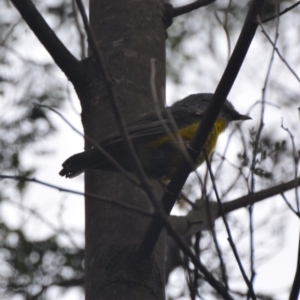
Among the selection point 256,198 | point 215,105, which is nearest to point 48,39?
point 215,105

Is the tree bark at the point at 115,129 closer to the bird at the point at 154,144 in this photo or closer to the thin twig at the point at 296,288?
the bird at the point at 154,144

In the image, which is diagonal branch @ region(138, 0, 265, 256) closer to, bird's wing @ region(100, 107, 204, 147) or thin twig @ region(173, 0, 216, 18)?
bird's wing @ region(100, 107, 204, 147)

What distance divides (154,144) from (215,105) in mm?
1486

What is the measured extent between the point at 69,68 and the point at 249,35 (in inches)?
56.0

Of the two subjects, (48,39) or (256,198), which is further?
(256,198)

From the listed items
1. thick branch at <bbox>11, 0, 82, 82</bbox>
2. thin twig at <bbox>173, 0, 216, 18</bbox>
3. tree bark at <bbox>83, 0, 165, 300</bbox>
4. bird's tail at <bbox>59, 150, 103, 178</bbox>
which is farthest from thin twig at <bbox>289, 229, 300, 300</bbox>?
thin twig at <bbox>173, 0, 216, 18</bbox>

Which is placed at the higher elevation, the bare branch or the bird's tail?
the bare branch

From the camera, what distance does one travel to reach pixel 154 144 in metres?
4.29

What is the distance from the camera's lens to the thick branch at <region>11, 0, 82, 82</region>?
11.8ft

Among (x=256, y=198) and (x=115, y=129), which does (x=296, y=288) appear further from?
(x=256, y=198)

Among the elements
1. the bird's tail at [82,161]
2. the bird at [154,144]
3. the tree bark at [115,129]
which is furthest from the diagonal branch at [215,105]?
the bird's tail at [82,161]

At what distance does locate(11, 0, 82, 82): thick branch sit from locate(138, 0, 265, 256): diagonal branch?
1.18 metres

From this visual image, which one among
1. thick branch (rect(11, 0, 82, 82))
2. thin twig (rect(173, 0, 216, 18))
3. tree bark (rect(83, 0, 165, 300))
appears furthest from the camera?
thin twig (rect(173, 0, 216, 18))

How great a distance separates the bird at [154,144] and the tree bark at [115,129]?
0.07m
